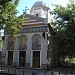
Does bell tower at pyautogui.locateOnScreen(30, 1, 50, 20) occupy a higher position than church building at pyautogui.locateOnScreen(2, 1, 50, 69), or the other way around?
bell tower at pyautogui.locateOnScreen(30, 1, 50, 20)

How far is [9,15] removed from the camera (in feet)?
74.5

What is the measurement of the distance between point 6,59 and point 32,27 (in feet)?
27.6

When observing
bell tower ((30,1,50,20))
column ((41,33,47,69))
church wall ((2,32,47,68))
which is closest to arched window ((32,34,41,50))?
church wall ((2,32,47,68))

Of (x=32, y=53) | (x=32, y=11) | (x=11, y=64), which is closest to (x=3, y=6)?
(x=32, y=53)

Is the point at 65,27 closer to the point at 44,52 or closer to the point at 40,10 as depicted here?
the point at 44,52

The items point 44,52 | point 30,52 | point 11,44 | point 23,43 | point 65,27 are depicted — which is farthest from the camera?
point 11,44

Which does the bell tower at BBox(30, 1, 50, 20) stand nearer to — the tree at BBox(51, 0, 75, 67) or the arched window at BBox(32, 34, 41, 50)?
the arched window at BBox(32, 34, 41, 50)

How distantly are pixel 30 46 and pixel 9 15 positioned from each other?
10.5m

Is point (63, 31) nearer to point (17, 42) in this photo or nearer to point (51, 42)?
point (51, 42)

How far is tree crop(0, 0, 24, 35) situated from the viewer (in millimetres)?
21180

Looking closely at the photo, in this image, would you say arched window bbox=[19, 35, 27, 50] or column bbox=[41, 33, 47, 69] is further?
arched window bbox=[19, 35, 27, 50]

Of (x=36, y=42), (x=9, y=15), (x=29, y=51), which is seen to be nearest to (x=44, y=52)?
(x=36, y=42)

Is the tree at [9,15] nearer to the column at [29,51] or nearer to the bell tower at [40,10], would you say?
the column at [29,51]

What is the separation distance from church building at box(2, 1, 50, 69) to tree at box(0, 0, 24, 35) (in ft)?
20.8
